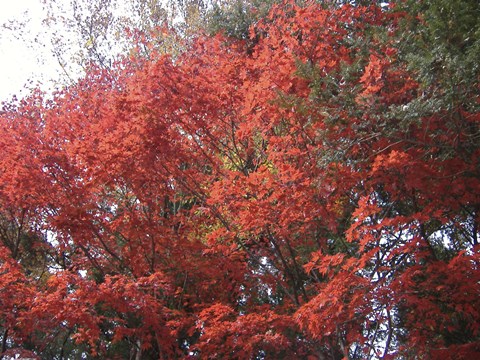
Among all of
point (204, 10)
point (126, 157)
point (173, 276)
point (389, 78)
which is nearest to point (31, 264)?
point (173, 276)

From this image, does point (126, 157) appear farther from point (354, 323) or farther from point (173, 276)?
point (354, 323)

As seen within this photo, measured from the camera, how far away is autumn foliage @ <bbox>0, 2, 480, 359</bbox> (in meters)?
5.40

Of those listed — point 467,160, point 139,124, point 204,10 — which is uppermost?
point 204,10

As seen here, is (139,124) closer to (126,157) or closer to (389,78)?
(126,157)

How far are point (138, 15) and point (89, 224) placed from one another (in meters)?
7.66

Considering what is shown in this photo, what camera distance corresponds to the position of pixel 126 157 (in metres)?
7.29

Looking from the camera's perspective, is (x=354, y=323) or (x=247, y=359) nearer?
(x=354, y=323)

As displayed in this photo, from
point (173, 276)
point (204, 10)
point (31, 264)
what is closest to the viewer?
point (173, 276)

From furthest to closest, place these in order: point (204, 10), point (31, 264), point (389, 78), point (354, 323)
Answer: point (204, 10) → point (31, 264) → point (354, 323) → point (389, 78)

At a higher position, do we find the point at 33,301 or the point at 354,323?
the point at 33,301

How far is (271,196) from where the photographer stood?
21.5ft

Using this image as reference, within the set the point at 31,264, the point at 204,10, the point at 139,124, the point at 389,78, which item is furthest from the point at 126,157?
the point at 204,10

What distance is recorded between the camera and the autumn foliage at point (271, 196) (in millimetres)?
5402

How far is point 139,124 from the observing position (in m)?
7.19
